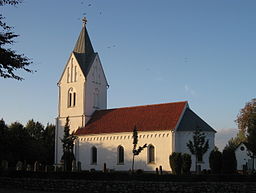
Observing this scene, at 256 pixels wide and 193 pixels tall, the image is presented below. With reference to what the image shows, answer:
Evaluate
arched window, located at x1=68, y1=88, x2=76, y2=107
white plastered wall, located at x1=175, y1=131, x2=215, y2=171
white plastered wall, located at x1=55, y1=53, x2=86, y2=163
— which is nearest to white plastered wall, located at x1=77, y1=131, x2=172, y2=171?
white plastered wall, located at x1=175, y1=131, x2=215, y2=171

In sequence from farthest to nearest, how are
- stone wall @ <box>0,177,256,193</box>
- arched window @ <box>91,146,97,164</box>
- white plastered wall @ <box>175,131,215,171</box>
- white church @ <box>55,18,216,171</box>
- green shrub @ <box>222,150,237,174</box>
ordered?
arched window @ <box>91,146,97,164</box> → white church @ <box>55,18,216,171</box> → white plastered wall @ <box>175,131,215,171</box> → green shrub @ <box>222,150,237,174</box> → stone wall @ <box>0,177,256,193</box>

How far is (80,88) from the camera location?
4716 centimetres

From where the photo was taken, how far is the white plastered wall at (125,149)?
38.7 m

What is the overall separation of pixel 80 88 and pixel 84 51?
529 centimetres

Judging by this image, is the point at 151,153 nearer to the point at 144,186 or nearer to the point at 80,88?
the point at 80,88

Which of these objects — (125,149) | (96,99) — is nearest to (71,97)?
(96,99)

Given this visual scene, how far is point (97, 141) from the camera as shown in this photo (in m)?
43.6

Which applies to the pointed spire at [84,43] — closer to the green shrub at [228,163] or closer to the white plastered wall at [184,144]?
the white plastered wall at [184,144]

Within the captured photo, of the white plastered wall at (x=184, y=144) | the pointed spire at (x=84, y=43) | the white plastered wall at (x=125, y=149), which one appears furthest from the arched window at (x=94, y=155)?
the pointed spire at (x=84, y=43)

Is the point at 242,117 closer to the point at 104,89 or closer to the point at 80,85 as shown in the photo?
the point at 104,89

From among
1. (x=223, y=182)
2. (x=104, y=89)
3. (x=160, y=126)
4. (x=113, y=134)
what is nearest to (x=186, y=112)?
(x=160, y=126)

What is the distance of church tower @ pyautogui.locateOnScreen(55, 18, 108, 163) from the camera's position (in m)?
46.8

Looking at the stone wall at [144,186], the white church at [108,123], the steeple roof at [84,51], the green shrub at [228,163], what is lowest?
the stone wall at [144,186]

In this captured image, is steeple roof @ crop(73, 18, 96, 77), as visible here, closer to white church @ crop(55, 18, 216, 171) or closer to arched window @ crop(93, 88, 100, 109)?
white church @ crop(55, 18, 216, 171)
